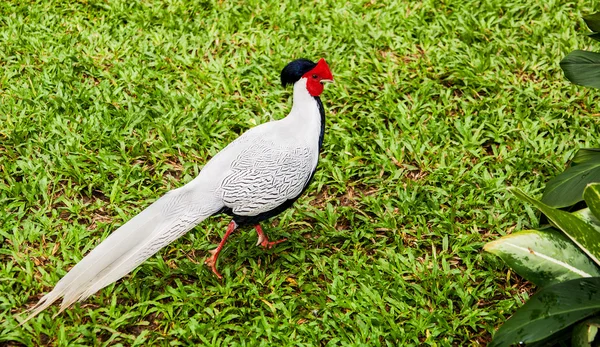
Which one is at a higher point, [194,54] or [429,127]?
[194,54]

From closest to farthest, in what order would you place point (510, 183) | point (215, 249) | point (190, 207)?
1. point (190, 207)
2. point (215, 249)
3. point (510, 183)

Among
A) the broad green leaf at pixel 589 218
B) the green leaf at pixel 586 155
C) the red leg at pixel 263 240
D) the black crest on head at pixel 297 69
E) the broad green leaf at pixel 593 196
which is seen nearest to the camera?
the broad green leaf at pixel 593 196

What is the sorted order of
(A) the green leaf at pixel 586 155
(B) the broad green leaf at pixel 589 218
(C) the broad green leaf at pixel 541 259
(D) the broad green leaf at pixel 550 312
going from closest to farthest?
(D) the broad green leaf at pixel 550 312, (C) the broad green leaf at pixel 541 259, (B) the broad green leaf at pixel 589 218, (A) the green leaf at pixel 586 155

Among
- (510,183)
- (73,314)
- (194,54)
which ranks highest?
(194,54)

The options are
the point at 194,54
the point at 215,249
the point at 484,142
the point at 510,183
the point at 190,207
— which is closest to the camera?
the point at 190,207

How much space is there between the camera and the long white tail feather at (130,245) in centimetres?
256

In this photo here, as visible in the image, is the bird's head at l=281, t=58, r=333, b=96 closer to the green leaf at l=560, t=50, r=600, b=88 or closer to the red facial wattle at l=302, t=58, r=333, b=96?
the red facial wattle at l=302, t=58, r=333, b=96

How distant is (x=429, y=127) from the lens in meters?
3.99

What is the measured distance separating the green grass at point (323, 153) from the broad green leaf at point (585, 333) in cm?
69

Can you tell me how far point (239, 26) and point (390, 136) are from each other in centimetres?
167

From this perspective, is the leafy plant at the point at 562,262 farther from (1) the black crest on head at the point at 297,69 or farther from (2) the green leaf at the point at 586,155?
(1) the black crest on head at the point at 297,69

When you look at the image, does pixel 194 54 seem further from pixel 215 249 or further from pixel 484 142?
pixel 484 142

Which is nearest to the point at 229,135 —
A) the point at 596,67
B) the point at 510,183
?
the point at 510,183

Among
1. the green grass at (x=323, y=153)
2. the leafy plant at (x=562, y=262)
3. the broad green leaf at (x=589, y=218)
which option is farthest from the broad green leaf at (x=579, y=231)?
the green grass at (x=323, y=153)
